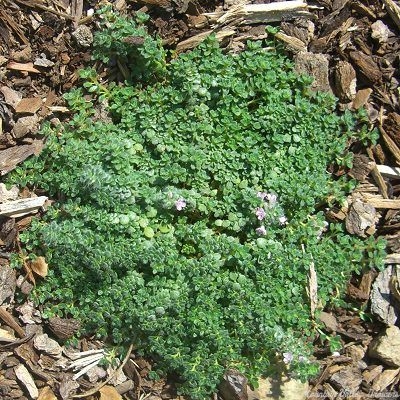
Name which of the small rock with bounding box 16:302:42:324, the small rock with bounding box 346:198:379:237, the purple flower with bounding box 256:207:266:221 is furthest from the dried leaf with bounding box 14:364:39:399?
the small rock with bounding box 346:198:379:237

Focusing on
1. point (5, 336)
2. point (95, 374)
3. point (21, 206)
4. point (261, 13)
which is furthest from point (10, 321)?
point (261, 13)

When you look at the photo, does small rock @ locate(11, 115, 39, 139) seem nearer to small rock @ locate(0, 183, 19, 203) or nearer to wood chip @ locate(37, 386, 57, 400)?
small rock @ locate(0, 183, 19, 203)

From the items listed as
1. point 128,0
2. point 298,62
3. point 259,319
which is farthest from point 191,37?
point 259,319

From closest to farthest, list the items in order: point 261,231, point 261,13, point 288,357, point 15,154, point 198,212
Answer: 1. point 288,357
2. point 261,231
3. point 198,212
4. point 15,154
5. point 261,13

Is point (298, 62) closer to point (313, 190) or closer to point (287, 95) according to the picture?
point (287, 95)

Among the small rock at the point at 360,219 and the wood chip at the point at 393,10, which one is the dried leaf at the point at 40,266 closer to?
the small rock at the point at 360,219

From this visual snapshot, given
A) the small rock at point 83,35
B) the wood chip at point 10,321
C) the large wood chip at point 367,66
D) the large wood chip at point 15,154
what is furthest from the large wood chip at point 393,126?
the wood chip at point 10,321

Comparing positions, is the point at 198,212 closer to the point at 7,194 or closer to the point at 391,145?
the point at 7,194
